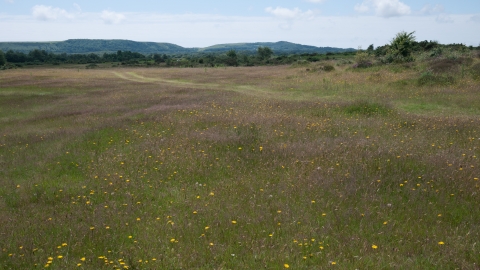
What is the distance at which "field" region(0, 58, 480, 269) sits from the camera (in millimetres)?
5734

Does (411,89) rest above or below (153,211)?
above

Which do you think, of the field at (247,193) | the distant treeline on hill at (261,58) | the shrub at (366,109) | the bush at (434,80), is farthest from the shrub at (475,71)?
the distant treeline on hill at (261,58)

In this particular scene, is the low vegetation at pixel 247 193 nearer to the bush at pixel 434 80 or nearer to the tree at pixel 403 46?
the bush at pixel 434 80

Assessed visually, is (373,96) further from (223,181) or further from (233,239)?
(233,239)

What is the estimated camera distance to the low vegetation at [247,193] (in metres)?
5.74

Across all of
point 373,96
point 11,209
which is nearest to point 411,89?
point 373,96

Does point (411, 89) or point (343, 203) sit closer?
point (343, 203)

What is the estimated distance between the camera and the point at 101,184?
29.9ft

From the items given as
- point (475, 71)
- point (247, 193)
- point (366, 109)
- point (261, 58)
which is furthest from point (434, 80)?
point (261, 58)

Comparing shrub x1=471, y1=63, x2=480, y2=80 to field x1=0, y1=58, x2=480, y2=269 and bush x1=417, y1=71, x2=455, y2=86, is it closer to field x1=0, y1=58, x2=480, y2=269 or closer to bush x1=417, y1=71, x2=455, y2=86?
bush x1=417, y1=71, x2=455, y2=86

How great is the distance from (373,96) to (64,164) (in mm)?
17210

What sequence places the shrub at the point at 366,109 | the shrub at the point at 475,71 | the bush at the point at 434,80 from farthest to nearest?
the shrub at the point at 475,71 → the bush at the point at 434,80 → the shrub at the point at 366,109

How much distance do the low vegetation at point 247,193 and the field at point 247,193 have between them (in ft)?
0.10

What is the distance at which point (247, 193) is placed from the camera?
8.15 m
